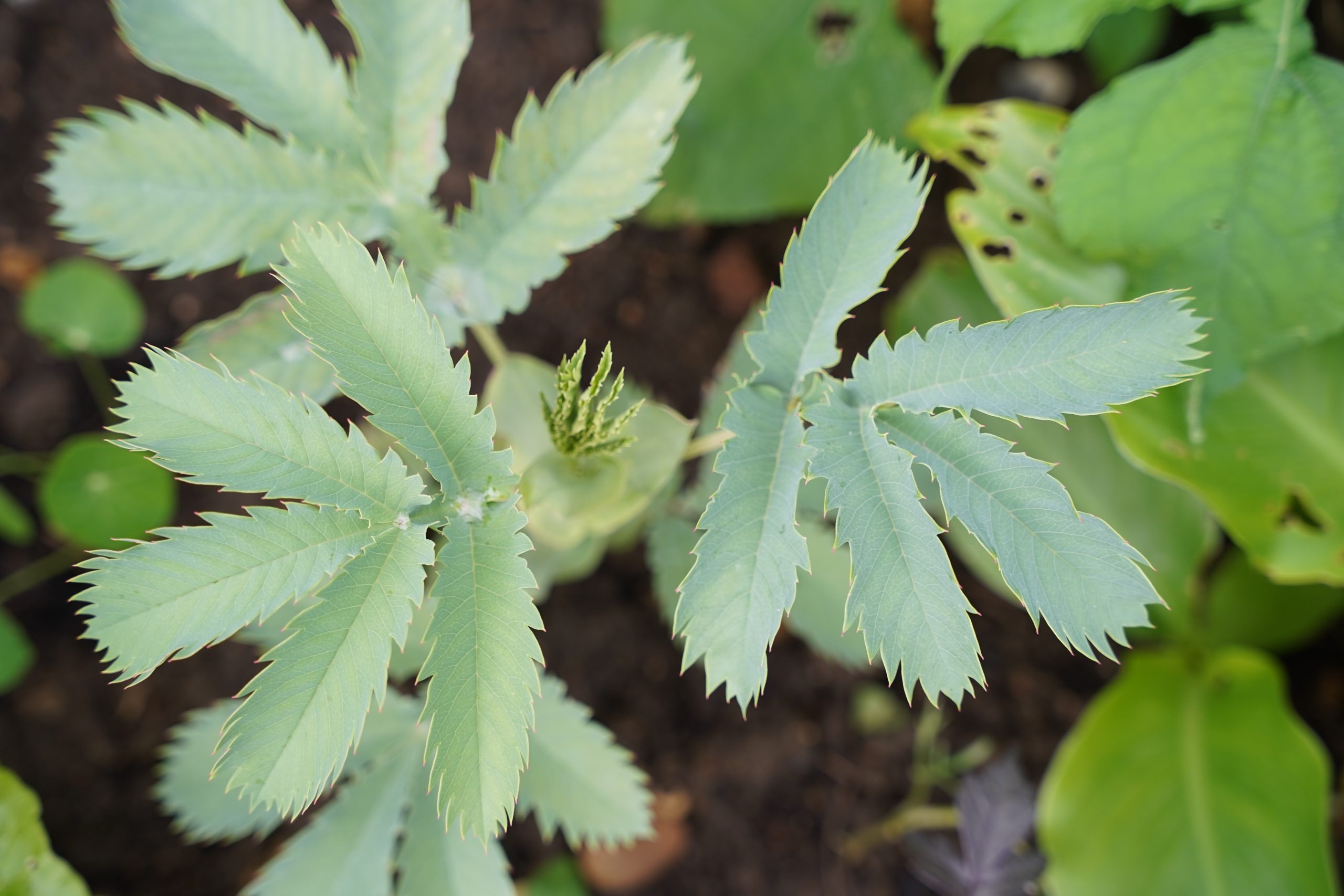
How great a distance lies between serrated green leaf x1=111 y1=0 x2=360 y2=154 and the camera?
78 centimetres

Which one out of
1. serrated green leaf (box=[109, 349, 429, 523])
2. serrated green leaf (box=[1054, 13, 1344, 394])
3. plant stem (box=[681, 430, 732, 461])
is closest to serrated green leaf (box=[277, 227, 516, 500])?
serrated green leaf (box=[109, 349, 429, 523])

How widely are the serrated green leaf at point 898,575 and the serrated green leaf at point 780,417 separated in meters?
0.04

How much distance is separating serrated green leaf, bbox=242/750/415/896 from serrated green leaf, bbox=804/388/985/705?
58cm

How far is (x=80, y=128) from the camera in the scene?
31.1 inches

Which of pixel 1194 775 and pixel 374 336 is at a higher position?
pixel 374 336

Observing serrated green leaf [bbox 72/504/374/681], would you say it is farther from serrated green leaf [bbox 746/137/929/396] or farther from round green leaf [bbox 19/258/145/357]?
round green leaf [bbox 19/258/145/357]

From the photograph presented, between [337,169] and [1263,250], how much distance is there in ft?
3.10

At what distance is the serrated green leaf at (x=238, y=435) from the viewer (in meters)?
0.59

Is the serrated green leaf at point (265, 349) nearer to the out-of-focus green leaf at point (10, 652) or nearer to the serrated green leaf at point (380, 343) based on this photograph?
the serrated green leaf at point (380, 343)

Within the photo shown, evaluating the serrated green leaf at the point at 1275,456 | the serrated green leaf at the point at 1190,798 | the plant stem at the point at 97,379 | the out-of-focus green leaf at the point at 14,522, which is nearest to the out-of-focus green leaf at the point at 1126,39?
the serrated green leaf at the point at 1275,456

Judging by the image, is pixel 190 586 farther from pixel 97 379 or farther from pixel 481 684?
pixel 97 379

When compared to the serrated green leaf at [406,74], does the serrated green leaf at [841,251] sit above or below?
below

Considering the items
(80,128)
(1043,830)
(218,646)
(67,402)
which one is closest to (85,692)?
(218,646)

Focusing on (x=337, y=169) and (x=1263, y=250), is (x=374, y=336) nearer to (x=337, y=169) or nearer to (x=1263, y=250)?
(x=337, y=169)
